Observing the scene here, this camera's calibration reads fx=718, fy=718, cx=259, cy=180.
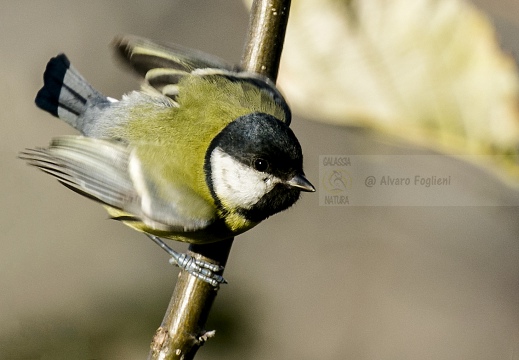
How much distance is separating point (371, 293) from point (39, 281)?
1080 mm

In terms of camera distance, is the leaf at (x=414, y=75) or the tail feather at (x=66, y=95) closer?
the leaf at (x=414, y=75)

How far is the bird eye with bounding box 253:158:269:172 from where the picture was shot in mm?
1364

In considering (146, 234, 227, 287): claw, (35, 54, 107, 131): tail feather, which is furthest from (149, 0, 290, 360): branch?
(35, 54, 107, 131): tail feather

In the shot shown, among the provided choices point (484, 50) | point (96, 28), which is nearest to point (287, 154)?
point (484, 50)

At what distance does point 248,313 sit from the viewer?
2.22 m

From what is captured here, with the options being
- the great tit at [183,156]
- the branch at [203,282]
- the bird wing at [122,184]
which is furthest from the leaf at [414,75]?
the bird wing at [122,184]

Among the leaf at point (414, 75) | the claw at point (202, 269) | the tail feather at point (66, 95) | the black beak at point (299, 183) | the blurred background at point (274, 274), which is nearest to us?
the leaf at point (414, 75)

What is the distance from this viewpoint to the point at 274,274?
242cm

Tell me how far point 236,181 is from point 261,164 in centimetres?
8

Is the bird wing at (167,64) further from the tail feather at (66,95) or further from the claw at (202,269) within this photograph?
the claw at (202,269)

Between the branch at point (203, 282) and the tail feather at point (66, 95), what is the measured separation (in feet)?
1.50

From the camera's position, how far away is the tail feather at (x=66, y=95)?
1.68m

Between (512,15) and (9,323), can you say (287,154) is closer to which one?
(512,15)

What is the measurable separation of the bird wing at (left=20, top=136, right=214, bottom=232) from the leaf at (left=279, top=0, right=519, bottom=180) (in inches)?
13.1
